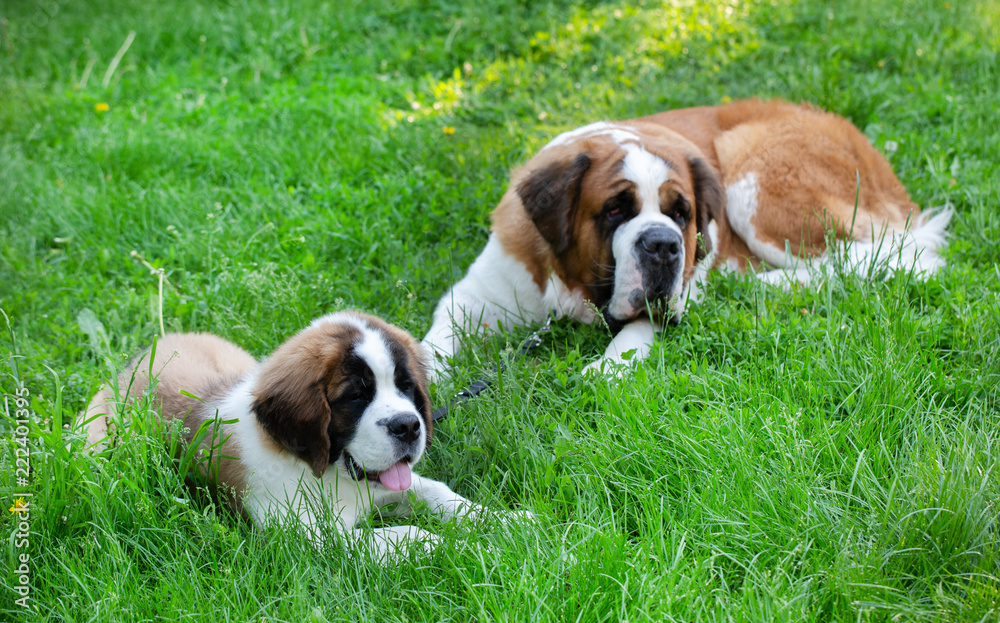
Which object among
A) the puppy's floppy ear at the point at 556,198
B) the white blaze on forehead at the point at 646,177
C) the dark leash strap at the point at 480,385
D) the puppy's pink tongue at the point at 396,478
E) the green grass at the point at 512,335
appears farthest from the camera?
the puppy's floppy ear at the point at 556,198

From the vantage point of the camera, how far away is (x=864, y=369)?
278 cm

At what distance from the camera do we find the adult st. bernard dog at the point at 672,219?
328 cm

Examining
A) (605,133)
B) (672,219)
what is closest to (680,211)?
(672,219)

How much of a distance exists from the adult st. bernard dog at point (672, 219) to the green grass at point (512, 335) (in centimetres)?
18

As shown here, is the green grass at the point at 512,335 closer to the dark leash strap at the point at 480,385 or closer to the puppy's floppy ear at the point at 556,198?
the dark leash strap at the point at 480,385

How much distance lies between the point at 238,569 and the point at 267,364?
25.4 inches

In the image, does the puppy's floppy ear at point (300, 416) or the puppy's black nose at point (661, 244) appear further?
the puppy's black nose at point (661, 244)

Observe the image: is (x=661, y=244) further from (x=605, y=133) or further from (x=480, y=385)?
(x=480, y=385)

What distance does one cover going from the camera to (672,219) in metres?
3.35

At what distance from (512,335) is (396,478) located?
1.23 meters

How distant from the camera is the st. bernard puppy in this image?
236 centimetres

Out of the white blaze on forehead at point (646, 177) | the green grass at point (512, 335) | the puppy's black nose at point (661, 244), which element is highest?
the white blaze on forehead at point (646, 177)

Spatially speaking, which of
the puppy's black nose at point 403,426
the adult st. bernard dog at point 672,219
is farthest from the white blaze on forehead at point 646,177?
the puppy's black nose at point 403,426

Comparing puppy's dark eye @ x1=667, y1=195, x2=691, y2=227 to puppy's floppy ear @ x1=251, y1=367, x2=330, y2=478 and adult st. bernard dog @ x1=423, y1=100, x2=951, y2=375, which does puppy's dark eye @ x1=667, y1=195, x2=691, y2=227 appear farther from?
puppy's floppy ear @ x1=251, y1=367, x2=330, y2=478
